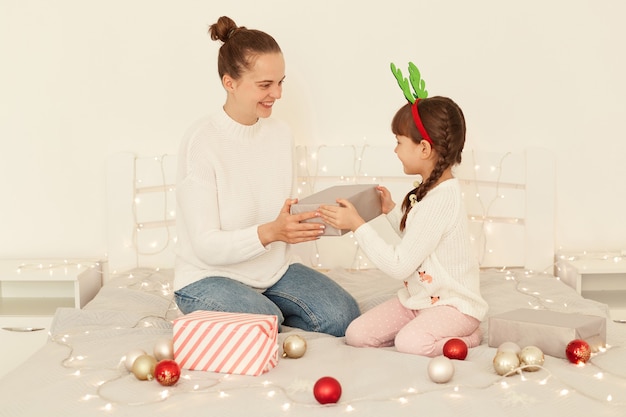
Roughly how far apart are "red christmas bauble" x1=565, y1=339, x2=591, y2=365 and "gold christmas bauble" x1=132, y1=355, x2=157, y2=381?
886mm

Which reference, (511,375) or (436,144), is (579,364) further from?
(436,144)

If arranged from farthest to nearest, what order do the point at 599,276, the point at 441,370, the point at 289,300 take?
the point at 599,276 < the point at 289,300 < the point at 441,370

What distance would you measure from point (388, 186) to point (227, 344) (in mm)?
1260

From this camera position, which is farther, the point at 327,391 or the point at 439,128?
the point at 439,128

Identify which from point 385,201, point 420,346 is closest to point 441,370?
point 420,346

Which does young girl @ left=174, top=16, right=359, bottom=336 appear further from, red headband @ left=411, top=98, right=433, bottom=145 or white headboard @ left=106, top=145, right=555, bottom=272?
white headboard @ left=106, top=145, right=555, bottom=272

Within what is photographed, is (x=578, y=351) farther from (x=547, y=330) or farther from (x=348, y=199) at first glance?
(x=348, y=199)

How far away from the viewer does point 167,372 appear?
163cm

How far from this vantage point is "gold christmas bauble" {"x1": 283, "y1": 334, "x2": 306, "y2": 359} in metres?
1.83

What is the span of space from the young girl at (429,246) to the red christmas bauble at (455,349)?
0.29 feet

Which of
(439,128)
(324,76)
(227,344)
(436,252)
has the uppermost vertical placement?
(324,76)

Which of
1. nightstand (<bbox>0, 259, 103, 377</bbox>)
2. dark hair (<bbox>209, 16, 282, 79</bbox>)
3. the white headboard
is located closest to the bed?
the white headboard

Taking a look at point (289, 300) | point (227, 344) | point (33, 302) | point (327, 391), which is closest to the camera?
point (327, 391)

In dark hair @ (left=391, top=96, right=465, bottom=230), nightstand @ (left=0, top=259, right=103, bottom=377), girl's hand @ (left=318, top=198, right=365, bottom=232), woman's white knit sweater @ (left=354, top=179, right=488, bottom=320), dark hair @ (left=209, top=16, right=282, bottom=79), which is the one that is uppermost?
dark hair @ (left=209, top=16, right=282, bottom=79)
